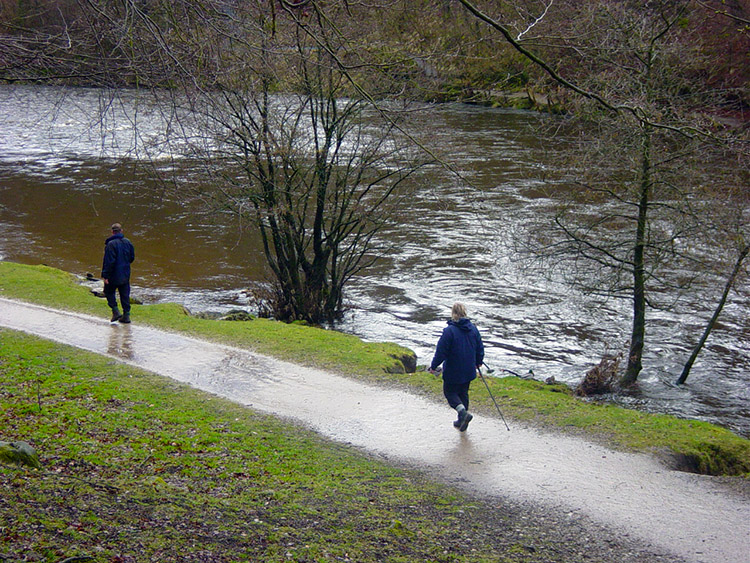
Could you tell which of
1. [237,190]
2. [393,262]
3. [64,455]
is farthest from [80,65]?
[393,262]

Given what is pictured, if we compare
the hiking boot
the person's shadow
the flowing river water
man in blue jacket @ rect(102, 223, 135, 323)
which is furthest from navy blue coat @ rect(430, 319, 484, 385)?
man in blue jacket @ rect(102, 223, 135, 323)

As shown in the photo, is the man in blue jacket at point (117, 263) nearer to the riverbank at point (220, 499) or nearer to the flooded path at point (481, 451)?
the flooded path at point (481, 451)

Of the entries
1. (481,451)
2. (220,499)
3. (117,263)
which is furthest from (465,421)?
(117,263)

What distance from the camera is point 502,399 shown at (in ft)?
33.2

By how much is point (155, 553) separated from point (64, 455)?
254cm

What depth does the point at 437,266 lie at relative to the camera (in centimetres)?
2120

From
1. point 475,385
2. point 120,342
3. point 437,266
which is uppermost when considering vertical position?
point 437,266

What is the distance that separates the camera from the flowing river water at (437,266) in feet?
47.5

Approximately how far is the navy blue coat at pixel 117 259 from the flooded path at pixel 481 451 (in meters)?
1.14

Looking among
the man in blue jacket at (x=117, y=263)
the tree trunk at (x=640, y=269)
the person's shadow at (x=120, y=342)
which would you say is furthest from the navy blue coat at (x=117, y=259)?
the tree trunk at (x=640, y=269)

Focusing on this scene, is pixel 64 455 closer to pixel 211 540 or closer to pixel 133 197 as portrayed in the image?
pixel 211 540

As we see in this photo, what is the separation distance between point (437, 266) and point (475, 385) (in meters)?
10.7

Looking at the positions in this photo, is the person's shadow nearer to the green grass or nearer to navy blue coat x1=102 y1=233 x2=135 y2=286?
navy blue coat x1=102 y1=233 x2=135 y2=286

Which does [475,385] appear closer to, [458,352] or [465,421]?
[465,421]
